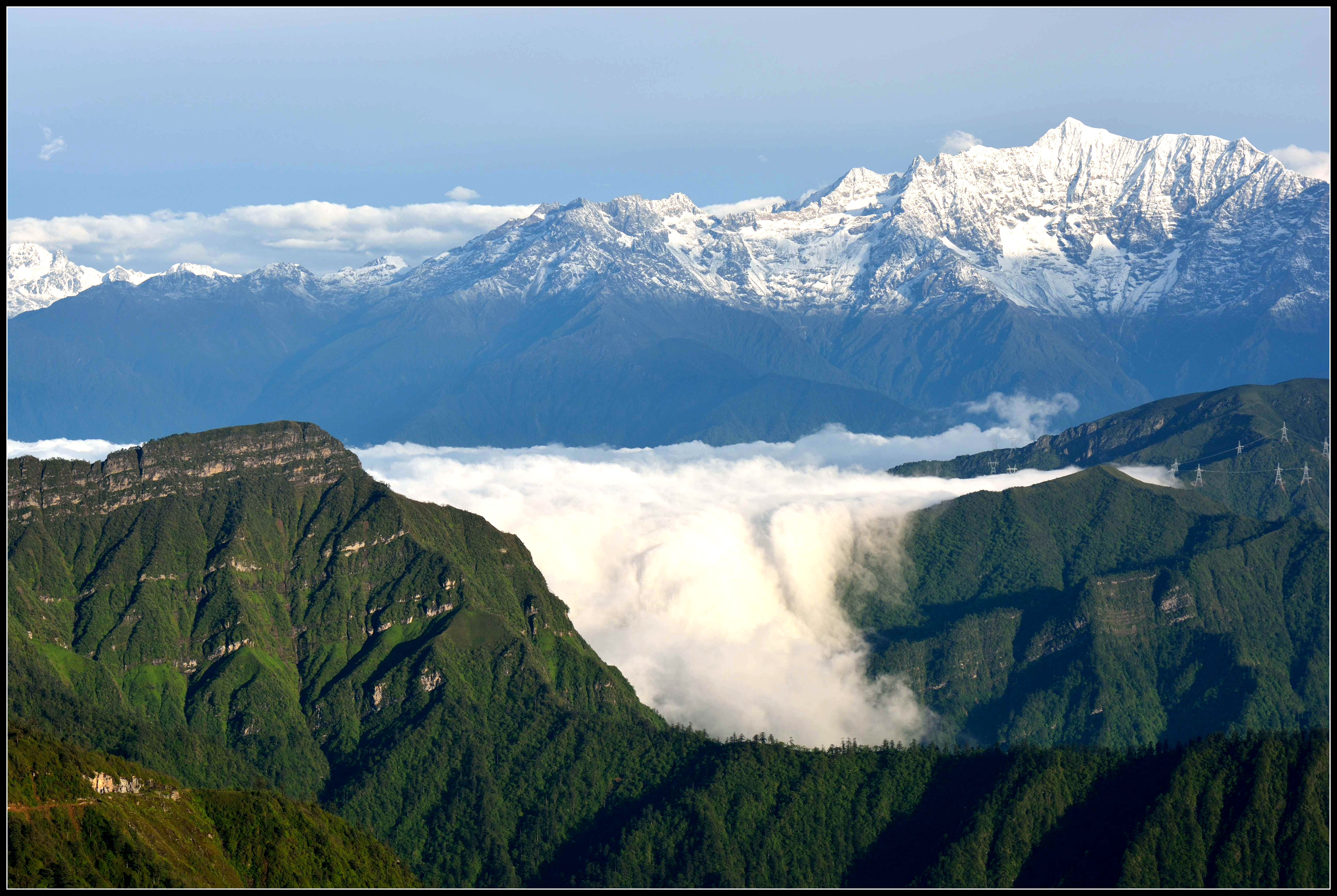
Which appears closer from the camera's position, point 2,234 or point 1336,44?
point 1336,44

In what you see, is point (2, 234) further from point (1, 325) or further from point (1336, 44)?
point (1336, 44)

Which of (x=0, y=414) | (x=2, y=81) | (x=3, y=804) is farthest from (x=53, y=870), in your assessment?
(x=2, y=81)

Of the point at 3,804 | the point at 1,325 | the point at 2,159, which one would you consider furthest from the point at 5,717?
the point at 2,159

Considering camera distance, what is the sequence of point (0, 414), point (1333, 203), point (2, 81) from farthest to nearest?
point (0, 414), point (1333, 203), point (2, 81)

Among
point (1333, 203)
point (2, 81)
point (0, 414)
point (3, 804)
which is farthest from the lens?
point (0, 414)

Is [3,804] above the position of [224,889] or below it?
above

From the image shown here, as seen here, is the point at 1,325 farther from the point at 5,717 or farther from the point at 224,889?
the point at 224,889

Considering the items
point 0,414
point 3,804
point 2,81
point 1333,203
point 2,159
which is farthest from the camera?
point 0,414

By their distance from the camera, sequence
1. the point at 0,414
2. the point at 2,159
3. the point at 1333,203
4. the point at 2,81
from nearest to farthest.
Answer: the point at 2,81
the point at 2,159
the point at 1333,203
the point at 0,414

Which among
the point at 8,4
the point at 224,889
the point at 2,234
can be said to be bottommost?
the point at 224,889
